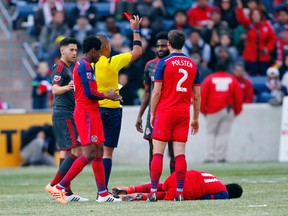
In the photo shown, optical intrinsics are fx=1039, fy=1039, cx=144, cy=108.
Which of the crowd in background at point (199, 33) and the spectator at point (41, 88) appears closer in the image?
the spectator at point (41, 88)

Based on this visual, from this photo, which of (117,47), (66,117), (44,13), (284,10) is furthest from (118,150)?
(66,117)

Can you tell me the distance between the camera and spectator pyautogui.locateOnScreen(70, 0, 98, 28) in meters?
26.4

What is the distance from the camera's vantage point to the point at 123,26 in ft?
88.8

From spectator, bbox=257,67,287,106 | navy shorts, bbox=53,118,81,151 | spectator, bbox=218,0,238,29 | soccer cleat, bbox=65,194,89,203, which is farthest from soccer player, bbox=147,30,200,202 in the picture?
spectator, bbox=218,0,238,29

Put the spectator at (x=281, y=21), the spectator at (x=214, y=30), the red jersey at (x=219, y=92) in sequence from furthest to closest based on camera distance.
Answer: the spectator at (x=281, y=21) < the spectator at (x=214, y=30) < the red jersey at (x=219, y=92)

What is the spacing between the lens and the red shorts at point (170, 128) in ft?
41.8

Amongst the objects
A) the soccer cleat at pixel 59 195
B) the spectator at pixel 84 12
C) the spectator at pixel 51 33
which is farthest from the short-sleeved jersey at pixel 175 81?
the spectator at pixel 84 12

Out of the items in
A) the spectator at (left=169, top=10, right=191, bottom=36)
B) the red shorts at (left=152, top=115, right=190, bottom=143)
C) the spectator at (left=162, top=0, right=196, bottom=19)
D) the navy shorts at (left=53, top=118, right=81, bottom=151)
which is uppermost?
the spectator at (left=162, top=0, right=196, bottom=19)

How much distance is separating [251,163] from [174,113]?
952 centimetres

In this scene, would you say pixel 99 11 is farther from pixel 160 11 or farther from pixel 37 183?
pixel 37 183

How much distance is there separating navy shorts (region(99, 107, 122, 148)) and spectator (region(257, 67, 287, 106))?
34.2 ft

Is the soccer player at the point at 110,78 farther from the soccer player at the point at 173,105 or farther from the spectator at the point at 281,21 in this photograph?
the spectator at the point at 281,21

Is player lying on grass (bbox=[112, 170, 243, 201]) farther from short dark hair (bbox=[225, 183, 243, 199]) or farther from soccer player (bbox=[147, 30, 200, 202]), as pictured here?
soccer player (bbox=[147, 30, 200, 202])

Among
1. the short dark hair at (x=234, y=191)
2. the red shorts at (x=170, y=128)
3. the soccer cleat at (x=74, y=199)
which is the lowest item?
the soccer cleat at (x=74, y=199)
